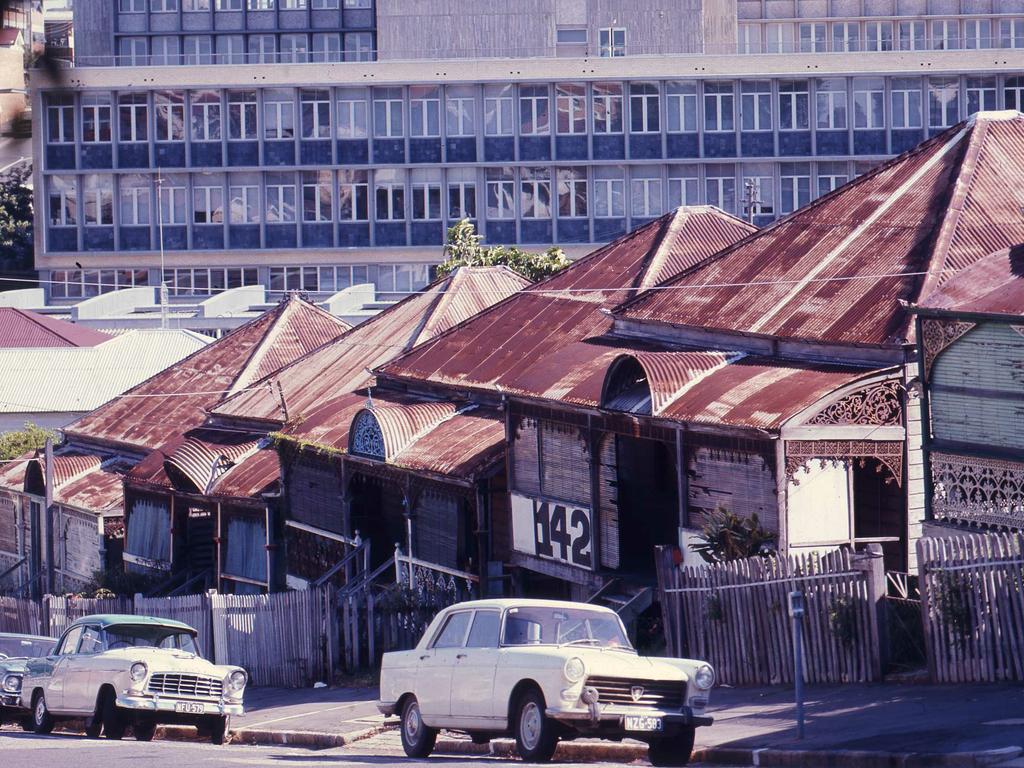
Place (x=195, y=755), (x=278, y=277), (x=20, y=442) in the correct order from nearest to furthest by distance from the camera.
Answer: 1. (x=195, y=755)
2. (x=20, y=442)
3. (x=278, y=277)

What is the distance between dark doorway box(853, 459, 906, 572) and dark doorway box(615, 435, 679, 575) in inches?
144

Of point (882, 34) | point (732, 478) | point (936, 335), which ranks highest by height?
point (882, 34)

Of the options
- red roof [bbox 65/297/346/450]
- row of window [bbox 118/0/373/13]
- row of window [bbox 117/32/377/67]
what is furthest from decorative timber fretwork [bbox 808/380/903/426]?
row of window [bbox 118/0/373/13]

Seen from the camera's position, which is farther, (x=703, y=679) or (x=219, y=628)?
(x=219, y=628)

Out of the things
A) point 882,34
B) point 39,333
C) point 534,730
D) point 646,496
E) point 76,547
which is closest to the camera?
point 534,730

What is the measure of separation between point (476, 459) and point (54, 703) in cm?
766

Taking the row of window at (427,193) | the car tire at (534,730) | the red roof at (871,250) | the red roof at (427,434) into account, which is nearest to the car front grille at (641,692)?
the car tire at (534,730)

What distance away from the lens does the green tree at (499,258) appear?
43250 mm

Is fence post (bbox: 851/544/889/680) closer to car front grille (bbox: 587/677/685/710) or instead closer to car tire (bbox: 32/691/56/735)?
car front grille (bbox: 587/677/685/710)

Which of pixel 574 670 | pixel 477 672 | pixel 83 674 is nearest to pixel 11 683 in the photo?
pixel 83 674

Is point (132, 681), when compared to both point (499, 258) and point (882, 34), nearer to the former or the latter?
point (499, 258)

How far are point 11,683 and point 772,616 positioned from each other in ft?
33.9

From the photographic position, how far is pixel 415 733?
53.7 ft

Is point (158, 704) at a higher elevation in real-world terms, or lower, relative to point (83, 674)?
lower
